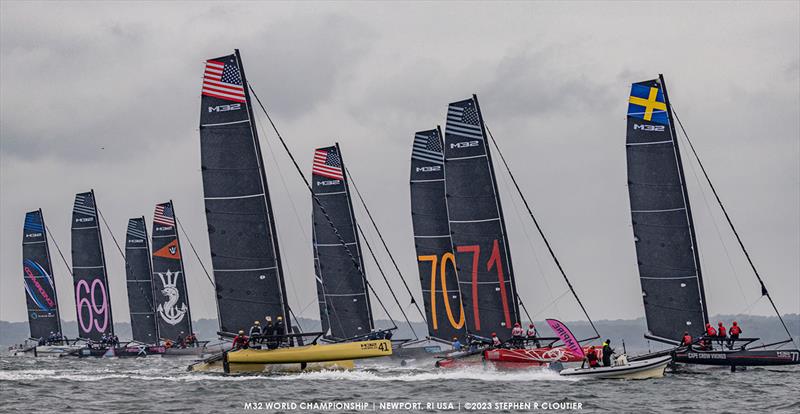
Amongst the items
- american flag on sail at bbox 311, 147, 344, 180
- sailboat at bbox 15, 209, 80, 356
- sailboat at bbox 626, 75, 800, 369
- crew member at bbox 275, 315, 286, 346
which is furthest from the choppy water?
sailboat at bbox 15, 209, 80, 356

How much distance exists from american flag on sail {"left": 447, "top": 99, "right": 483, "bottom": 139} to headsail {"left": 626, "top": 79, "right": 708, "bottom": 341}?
618cm

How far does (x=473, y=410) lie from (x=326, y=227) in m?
29.3

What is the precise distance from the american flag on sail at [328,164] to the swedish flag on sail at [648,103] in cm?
1758

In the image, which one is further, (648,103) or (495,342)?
(648,103)

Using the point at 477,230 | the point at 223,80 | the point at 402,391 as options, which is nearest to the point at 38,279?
the point at 477,230

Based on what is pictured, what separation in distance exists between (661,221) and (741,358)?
6.48 metres

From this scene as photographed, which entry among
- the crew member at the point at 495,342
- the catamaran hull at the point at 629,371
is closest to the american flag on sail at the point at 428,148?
the crew member at the point at 495,342

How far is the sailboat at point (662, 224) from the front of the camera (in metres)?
44.9

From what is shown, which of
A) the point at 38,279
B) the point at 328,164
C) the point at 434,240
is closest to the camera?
the point at 434,240

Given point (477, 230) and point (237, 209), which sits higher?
point (237, 209)

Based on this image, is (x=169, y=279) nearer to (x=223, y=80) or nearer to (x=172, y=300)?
(x=172, y=300)

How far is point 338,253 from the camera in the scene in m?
57.6

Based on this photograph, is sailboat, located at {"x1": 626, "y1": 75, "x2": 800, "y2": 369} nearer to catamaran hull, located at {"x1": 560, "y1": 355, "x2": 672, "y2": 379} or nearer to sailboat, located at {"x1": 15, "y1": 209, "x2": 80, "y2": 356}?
catamaran hull, located at {"x1": 560, "y1": 355, "x2": 672, "y2": 379}

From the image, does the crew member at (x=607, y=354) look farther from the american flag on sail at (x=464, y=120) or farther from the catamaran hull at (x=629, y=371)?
the american flag on sail at (x=464, y=120)
